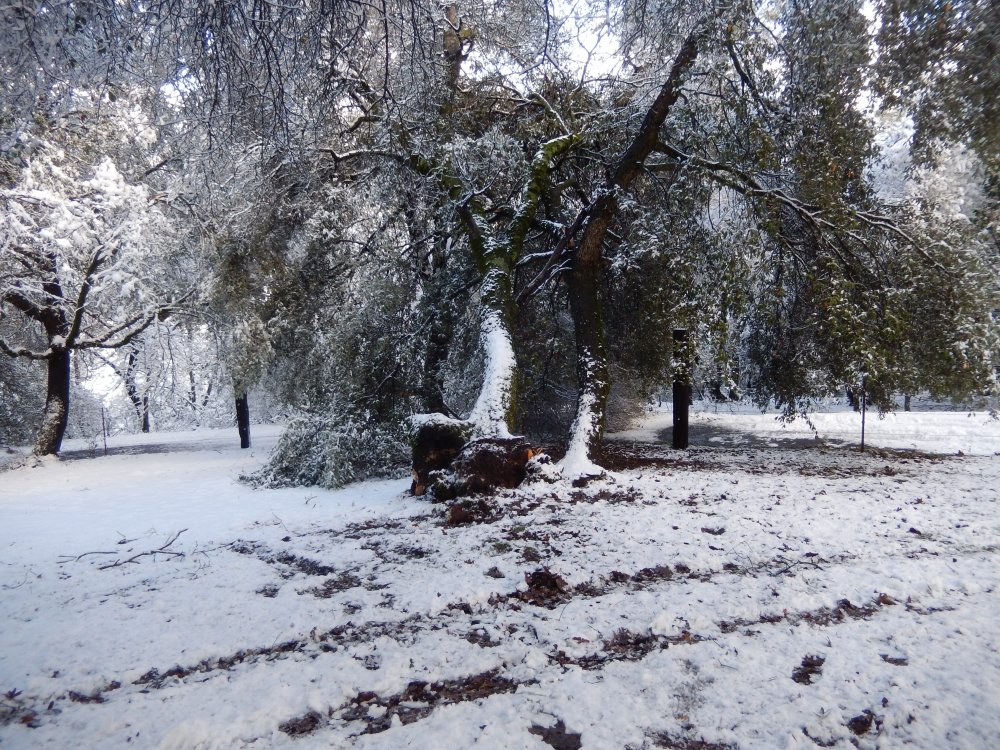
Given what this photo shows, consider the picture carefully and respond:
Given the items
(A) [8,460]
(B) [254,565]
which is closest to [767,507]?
(B) [254,565]

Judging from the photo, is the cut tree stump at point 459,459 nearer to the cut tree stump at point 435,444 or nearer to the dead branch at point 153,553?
the cut tree stump at point 435,444

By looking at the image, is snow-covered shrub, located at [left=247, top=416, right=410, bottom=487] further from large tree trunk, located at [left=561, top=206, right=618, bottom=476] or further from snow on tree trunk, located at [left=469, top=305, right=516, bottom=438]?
large tree trunk, located at [left=561, top=206, right=618, bottom=476]

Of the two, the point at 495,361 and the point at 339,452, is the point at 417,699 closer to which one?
the point at 495,361

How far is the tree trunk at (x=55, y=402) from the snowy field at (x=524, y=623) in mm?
7301

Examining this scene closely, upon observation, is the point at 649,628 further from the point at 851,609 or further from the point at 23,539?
the point at 23,539

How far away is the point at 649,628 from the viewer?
300cm

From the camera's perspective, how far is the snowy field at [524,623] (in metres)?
2.19

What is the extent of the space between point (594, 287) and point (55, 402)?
466 inches

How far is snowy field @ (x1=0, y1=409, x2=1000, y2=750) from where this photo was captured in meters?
2.19

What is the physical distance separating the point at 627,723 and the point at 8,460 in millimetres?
14782

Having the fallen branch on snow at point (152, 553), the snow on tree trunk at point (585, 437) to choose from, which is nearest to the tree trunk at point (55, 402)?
the fallen branch on snow at point (152, 553)

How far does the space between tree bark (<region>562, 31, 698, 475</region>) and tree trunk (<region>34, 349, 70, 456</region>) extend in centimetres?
1130

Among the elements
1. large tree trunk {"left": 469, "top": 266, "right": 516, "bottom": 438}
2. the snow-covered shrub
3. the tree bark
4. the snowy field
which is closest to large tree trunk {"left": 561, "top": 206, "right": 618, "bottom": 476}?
the tree bark

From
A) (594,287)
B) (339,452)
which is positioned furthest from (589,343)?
(339,452)
